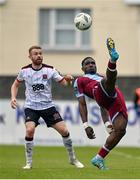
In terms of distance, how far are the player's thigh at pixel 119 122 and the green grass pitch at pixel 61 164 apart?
27.9 inches

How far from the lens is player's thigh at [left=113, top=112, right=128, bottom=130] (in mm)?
15219

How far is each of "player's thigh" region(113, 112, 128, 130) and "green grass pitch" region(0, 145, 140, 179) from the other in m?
0.71

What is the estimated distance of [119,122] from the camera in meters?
15.2

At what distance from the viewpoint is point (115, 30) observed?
34156mm

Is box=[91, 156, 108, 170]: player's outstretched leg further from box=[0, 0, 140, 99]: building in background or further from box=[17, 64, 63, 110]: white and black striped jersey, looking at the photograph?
box=[0, 0, 140, 99]: building in background

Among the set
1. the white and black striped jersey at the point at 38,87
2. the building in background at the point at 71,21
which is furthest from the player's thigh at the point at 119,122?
the building in background at the point at 71,21

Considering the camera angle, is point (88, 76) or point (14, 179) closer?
point (14, 179)

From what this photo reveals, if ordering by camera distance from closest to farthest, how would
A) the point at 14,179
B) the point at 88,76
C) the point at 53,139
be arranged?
the point at 14,179 < the point at 88,76 < the point at 53,139

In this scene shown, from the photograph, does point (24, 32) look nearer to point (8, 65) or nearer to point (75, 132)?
point (8, 65)

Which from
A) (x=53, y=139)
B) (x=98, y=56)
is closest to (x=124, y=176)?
(x=53, y=139)

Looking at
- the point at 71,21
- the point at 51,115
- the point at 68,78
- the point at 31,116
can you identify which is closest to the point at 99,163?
the point at 51,115

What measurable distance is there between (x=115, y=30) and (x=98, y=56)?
3.80 feet

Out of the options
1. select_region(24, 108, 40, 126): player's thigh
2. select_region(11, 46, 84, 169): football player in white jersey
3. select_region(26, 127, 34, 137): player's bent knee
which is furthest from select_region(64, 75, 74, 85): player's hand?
select_region(26, 127, 34, 137): player's bent knee

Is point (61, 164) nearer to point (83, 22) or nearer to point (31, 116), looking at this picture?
point (31, 116)
